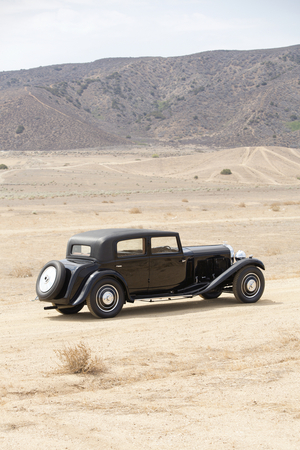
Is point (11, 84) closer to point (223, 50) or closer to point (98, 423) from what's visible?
point (223, 50)

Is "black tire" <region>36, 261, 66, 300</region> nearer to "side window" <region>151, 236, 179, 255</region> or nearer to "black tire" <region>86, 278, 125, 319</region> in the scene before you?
"black tire" <region>86, 278, 125, 319</region>

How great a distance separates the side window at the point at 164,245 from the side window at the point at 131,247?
0.20m

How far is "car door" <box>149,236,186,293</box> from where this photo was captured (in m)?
9.38

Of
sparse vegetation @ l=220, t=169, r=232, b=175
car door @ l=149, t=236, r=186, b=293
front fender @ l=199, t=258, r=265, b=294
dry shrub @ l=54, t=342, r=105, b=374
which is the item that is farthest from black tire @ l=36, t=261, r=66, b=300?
sparse vegetation @ l=220, t=169, r=232, b=175

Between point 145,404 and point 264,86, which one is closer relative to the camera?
point 145,404

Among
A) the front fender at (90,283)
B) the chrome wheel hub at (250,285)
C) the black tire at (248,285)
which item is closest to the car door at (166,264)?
the front fender at (90,283)

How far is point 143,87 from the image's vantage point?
170 metres

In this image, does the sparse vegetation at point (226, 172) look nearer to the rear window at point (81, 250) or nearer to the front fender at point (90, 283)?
the rear window at point (81, 250)

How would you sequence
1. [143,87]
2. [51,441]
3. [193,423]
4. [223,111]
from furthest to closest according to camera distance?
[143,87], [223,111], [193,423], [51,441]

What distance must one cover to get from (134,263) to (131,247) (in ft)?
1.03

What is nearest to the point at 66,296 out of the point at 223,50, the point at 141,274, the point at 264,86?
the point at 141,274

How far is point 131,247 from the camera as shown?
30.5 feet

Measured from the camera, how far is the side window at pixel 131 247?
9.18 metres

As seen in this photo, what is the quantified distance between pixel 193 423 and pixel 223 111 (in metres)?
139
